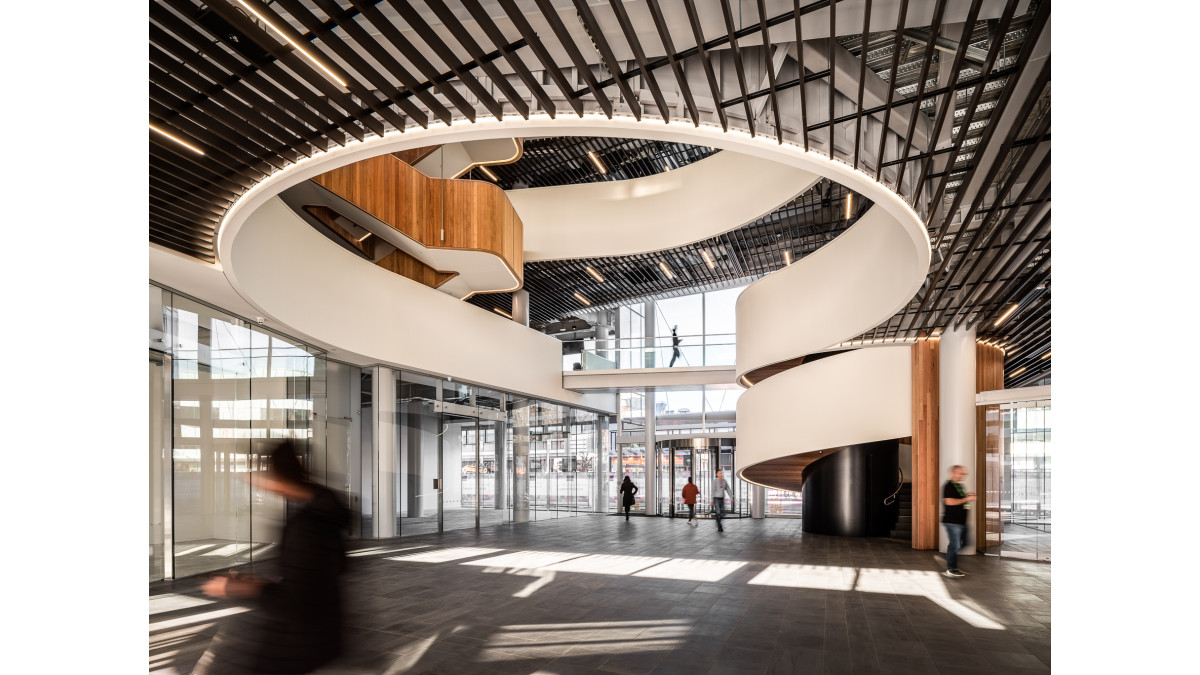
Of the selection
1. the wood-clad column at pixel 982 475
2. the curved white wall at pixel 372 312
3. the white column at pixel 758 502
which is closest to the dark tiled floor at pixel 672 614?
the wood-clad column at pixel 982 475

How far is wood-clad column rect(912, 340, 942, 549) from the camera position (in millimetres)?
12492

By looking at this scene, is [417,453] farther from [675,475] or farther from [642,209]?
[675,475]

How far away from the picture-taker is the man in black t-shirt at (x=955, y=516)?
946cm

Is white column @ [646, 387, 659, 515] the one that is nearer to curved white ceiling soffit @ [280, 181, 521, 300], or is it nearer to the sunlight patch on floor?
curved white ceiling soffit @ [280, 181, 521, 300]

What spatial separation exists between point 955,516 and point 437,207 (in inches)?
384

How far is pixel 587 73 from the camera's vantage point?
4461mm

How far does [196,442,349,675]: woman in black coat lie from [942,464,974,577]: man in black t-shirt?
8.58 metres

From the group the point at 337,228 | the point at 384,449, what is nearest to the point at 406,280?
the point at 337,228

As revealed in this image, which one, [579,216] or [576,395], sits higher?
[579,216]

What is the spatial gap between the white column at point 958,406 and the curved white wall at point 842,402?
0.75 metres

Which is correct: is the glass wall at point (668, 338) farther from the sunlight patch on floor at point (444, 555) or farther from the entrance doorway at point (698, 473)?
A: the sunlight patch on floor at point (444, 555)
